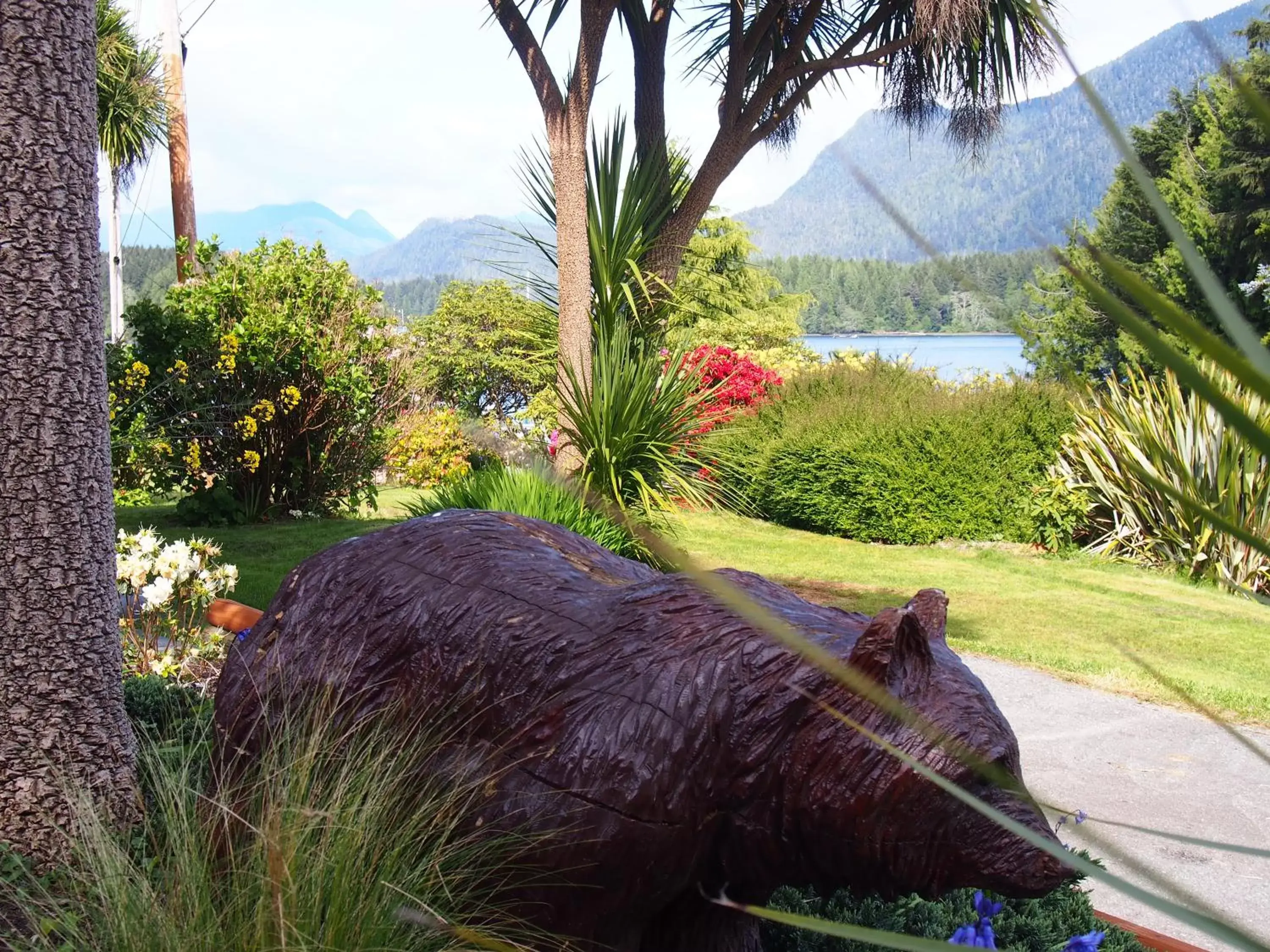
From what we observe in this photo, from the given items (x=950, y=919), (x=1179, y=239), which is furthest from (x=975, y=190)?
(x=950, y=919)

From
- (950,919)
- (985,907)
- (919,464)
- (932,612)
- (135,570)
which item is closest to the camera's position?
(932,612)

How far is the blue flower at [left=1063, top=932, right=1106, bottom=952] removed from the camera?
2.99 metres

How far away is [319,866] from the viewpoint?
7.06 ft

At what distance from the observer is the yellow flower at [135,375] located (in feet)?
28.9

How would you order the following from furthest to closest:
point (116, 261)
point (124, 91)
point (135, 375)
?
point (116, 261) < point (124, 91) < point (135, 375)

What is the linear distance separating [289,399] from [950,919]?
8.49 meters

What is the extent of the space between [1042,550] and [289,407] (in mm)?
8313

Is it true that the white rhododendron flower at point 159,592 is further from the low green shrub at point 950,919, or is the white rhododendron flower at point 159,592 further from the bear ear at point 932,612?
the bear ear at point 932,612

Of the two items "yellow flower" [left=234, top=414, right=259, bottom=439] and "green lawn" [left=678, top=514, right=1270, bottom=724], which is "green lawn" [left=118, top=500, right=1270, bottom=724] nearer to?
"green lawn" [left=678, top=514, right=1270, bottom=724]

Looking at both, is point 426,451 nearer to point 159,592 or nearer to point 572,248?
point 572,248

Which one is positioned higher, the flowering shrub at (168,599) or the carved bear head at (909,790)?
the carved bear head at (909,790)

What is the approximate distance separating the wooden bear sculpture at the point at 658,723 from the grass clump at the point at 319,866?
11 cm

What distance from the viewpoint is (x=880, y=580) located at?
32.6 ft

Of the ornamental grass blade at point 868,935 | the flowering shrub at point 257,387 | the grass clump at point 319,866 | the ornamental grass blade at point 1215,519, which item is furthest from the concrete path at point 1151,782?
the flowering shrub at point 257,387
